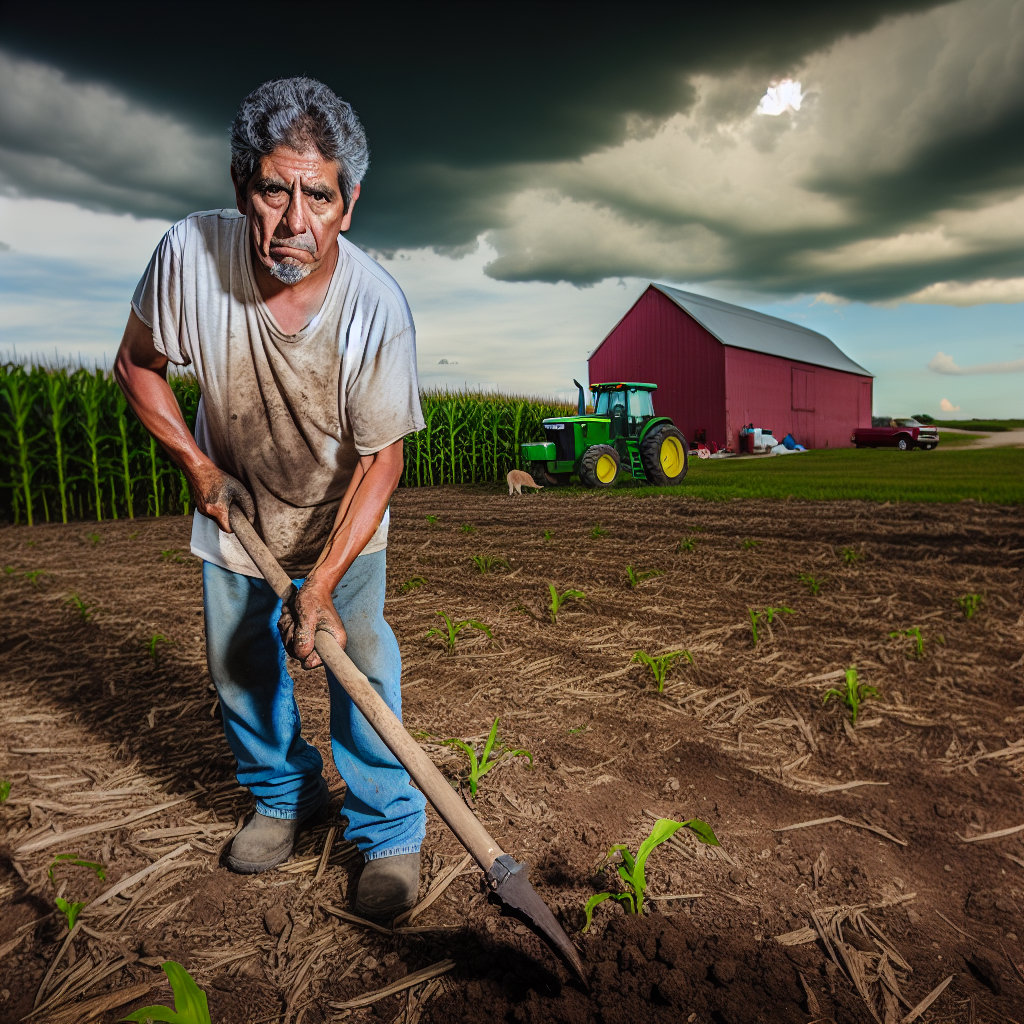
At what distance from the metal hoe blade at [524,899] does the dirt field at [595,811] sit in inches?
3.6

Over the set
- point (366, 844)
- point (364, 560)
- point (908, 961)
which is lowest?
point (908, 961)

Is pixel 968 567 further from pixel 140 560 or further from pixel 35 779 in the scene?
pixel 140 560

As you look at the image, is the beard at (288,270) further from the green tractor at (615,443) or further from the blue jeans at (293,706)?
the green tractor at (615,443)

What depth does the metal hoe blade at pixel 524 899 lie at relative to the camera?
1.48m

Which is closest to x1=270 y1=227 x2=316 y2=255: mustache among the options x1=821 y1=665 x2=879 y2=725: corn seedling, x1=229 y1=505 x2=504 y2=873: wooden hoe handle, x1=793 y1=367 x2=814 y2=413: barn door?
x1=229 y1=505 x2=504 y2=873: wooden hoe handle

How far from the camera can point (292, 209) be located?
1703 mm

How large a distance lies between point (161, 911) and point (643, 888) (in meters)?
1.31

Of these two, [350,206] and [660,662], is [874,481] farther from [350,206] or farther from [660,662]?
[350,206]

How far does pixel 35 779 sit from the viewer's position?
2723 millimetres

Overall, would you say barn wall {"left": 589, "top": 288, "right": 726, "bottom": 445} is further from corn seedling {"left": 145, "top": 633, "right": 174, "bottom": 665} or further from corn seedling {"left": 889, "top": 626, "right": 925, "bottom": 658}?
corn seedling {"left": 145, "top": 633, "right": 174, "bottom": 665}

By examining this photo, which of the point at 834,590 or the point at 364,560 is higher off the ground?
the point at 364,560

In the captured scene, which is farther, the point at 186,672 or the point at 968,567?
the point at 968,567

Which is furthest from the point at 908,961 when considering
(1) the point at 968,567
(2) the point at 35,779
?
(1) the point at 968,567

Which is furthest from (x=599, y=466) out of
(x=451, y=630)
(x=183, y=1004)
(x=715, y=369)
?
(x=715, y=369)
